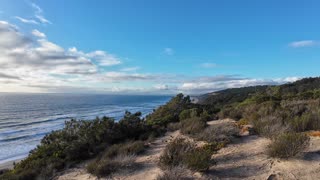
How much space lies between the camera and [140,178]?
652 cm

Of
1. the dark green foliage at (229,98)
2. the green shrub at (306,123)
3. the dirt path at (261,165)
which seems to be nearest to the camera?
the dirt path at (261,165)

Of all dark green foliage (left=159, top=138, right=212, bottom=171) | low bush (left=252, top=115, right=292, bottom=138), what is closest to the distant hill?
low bush (left=252, top=115, right=292, bottom=138)

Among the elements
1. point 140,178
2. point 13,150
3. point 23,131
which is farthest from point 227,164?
point 23,131

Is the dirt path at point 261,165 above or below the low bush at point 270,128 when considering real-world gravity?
below

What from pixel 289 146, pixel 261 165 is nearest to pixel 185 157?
pixel 261 165

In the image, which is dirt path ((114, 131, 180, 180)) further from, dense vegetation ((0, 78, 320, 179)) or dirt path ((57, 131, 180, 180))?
dense vegetation ((0, 78, 320, 179))

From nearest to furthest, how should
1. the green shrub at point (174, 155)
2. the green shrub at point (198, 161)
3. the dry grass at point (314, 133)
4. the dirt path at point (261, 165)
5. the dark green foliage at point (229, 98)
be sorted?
1. the dirt path at point (261, 165)
2. the green shrub at point (198, 161)
3. the green shrub at point (174, 155)
4. the dry grass at point (314, 133)
5. the dark green foliage at point (229, 98)

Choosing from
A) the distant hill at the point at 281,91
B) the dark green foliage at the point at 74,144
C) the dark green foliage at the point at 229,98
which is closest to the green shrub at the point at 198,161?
the dark green foliage at the point at 74,144

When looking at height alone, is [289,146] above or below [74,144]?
above

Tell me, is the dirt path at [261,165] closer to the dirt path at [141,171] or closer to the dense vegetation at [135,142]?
the dense vegetation at [135,142]

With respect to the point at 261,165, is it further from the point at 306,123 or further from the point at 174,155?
the point at 306,123

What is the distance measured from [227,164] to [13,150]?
21788 millimetres

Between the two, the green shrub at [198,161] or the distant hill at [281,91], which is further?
the distant hill at [281,91]

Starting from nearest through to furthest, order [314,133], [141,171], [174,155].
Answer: [174,155], [141,171], [314,133]
